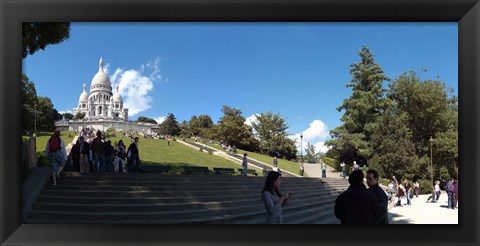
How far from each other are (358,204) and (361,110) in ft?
109

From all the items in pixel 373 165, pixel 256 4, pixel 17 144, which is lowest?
pixel 373 165

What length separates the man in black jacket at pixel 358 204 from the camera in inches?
175

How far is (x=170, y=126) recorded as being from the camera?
252ft

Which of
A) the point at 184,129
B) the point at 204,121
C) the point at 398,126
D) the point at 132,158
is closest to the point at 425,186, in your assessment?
the point at 398,126

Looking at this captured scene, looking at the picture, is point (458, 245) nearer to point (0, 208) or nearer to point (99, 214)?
point (99, 214)

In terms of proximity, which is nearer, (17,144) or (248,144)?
(17,144)

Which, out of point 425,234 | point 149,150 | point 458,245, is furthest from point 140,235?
point 149,150

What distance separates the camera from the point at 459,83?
5.85 m

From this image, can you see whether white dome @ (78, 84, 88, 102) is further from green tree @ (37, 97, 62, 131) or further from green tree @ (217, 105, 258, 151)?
green tree @ (217, 105, 258, 151)

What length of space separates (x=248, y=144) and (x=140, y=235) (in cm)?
4660

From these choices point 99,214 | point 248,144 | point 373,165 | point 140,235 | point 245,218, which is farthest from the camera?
point 248,144

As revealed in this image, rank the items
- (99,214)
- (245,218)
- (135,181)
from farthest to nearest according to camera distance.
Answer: (135,181) < (245,218) < (99,214)

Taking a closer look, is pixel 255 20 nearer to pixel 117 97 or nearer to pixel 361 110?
pixel 361 110

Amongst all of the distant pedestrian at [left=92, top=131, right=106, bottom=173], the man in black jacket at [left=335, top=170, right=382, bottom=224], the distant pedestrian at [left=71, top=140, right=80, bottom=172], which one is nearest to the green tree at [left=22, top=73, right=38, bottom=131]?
the distant pedestrian at [left=71, top=140, right=80, bottom=172]
